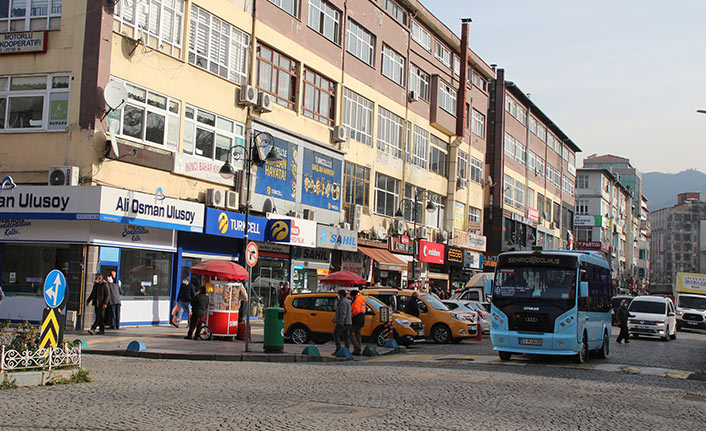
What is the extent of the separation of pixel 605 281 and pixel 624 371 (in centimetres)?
512

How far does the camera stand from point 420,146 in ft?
156

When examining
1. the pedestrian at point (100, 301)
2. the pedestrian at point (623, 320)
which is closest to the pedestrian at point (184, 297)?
the pedestrian at point (100, 301)

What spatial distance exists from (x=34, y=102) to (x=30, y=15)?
287 centimetres

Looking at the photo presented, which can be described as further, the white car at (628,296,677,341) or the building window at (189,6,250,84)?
the white car at (628,296,677,341)

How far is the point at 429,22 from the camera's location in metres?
48.9

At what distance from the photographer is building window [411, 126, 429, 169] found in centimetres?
4662

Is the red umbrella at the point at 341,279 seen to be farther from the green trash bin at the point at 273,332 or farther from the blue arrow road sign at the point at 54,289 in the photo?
the blue arrow road sign at the point at 54,289

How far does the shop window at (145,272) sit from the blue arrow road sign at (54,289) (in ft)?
41.4

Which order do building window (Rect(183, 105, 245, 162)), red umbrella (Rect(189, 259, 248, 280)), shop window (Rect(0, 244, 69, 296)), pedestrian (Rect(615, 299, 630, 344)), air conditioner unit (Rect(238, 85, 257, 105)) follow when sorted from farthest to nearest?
1. air conditioner unit (Rect(238, 85, 257, 105))
2. pedestrian (Rect(615, 299, 630, 344))
3. building window (Rect(183, 105, 245, 162))
4. shop window (Rect(0, 244, 69, 296))
5. red umbrella (Rect(189, 259, 248, 280))

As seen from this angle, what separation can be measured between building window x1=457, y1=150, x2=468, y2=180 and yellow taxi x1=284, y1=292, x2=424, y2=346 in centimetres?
3152

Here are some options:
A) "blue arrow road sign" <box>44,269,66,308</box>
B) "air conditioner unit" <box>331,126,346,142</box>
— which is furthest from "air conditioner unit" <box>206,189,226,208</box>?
"blue arrow road sign" <box>44,269,66,308</box>

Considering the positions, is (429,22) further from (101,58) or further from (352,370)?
(352,370)

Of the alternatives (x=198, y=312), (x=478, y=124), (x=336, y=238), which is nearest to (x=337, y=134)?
(x=336, y=238)

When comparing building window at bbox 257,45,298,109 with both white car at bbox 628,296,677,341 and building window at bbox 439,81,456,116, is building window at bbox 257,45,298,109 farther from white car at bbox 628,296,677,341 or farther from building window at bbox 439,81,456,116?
building window at bbox 439,81,456,116
